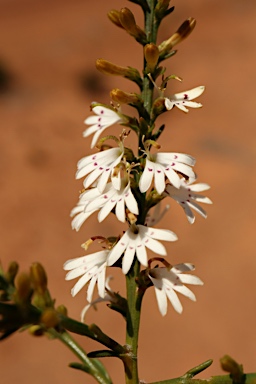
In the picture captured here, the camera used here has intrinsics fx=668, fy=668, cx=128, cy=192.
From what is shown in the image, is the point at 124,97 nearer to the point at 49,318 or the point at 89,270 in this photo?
the point at 89,270

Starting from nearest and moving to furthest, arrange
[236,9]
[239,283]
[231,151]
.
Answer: [239,283] → [231,151] → [236,9]

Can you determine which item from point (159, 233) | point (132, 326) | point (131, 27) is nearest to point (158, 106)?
point (131, 27)

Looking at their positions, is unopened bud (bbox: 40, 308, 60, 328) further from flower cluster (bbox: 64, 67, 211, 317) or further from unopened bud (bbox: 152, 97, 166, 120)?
unopened bud (bbox: 152, 97, 166, 120)

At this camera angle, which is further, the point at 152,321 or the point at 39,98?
the point at 39,98

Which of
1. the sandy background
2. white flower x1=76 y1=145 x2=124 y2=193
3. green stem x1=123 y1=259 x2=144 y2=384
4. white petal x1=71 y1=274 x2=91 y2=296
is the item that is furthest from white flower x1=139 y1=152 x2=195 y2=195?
the sandy background

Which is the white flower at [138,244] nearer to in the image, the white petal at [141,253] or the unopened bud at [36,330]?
the white petal at [141,253]

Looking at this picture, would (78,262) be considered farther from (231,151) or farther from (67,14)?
(67,14)

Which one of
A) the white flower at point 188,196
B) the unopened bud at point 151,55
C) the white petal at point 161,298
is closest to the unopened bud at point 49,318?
the white petal at point 161,298

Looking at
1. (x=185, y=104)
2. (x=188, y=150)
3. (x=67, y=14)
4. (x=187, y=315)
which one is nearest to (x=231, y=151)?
(x=188, y=150)
